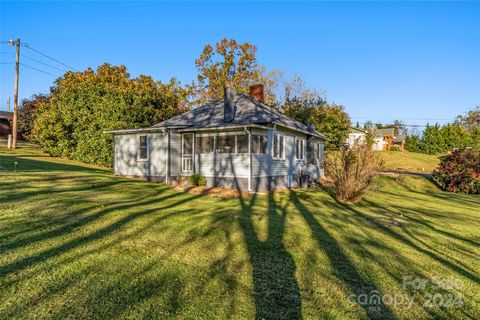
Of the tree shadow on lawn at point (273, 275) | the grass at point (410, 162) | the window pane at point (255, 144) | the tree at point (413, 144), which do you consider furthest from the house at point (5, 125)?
the tree at point (413, 144)

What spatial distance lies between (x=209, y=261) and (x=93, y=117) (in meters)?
20.8

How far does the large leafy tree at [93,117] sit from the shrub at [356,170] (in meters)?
15.1

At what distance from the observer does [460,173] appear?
2302 cm

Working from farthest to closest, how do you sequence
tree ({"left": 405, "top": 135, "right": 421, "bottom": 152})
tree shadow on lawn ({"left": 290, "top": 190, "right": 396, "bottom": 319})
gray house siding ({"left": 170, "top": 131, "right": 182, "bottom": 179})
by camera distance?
tree ({"left": 405, "top": 135, "right": 421, "bottom": 152})
gray house siding ({"left": 170, "top": 131, "right": 182, "bottom": 179})
tree shadow on lawn ({"left": 290, "top": 190, "right": 396, "bottom": 319})

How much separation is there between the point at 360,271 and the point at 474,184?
22.6 metres

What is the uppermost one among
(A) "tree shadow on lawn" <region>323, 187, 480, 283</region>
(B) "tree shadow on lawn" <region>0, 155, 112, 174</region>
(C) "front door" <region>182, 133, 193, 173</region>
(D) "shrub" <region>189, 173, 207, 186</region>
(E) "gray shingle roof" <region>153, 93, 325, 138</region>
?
(E) "gray shingle roof" <region>153, 93, 325, 138</region>

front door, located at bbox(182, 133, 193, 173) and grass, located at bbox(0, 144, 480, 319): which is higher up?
front door, located at bbox(182, 133, 193, 173)

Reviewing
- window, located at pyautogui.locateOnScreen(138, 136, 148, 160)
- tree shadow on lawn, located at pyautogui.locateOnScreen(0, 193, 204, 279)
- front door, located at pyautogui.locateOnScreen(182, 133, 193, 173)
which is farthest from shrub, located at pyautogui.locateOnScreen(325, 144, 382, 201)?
window, located at pyautogui.locateOnScreen(138, 136, 148, 160)

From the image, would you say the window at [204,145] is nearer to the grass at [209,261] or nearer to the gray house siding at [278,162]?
the gray house siding at [278,162]

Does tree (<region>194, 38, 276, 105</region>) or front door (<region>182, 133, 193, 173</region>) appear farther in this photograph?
tree (<region>194, 38, 276, 105</region>)

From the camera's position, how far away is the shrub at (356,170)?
1300 cm

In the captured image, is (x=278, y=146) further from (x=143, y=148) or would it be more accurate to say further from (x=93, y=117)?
(x=93, y=117)

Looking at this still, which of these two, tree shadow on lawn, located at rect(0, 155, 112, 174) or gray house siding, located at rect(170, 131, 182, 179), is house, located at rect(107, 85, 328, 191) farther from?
tree shadow on lawn, located at rect(0, 155, 112, 174)

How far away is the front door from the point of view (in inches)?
669
